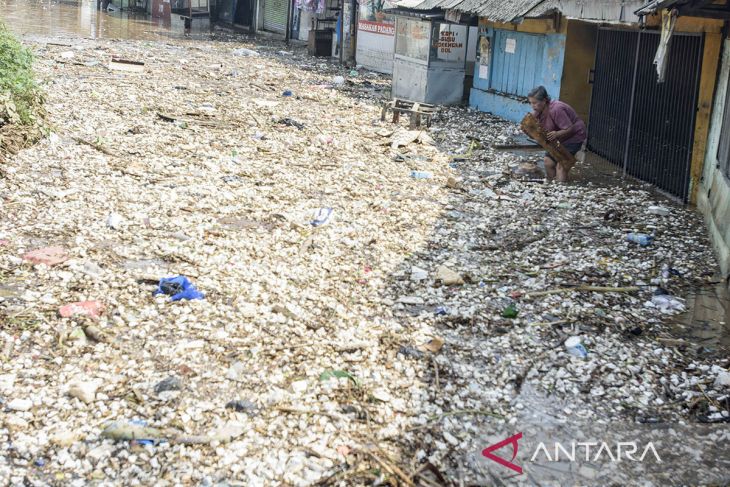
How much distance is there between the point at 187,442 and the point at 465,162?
842 cm

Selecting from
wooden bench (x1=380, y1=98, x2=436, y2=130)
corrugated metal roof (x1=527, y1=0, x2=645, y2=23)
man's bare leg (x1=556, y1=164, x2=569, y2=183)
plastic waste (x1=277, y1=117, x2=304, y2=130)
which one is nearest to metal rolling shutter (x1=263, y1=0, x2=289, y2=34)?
wooden bench (x1=380, y1=98, x2=436, y2=130)

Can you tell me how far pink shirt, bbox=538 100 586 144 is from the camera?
35.2 ft

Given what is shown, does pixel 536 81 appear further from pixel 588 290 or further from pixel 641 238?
pixel 588 290

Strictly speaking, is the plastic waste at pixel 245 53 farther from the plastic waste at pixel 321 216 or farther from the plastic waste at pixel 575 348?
the plastic waste at pixel 575 348

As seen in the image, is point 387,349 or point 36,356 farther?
point 387,349

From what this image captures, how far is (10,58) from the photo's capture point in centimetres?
1088

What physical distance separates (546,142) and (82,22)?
26.9 metres

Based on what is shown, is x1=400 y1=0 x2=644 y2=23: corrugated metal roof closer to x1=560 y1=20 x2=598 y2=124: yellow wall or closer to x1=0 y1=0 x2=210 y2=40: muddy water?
x1=560 y1=20 x2=598 y2=124: yellow wall

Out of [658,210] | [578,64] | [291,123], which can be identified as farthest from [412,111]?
[658,210]

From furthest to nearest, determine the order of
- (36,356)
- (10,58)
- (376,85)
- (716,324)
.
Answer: (376,85) < (10,58) < (716,324) < (36,356)

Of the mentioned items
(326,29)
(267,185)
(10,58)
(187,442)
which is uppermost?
(326,29)

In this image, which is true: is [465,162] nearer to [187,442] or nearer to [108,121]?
[108,121]

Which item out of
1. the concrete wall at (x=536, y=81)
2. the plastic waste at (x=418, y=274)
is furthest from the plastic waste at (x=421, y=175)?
the concrete wall at (x=536, y=81)

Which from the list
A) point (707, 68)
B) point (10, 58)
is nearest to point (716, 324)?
point (707, 68)
